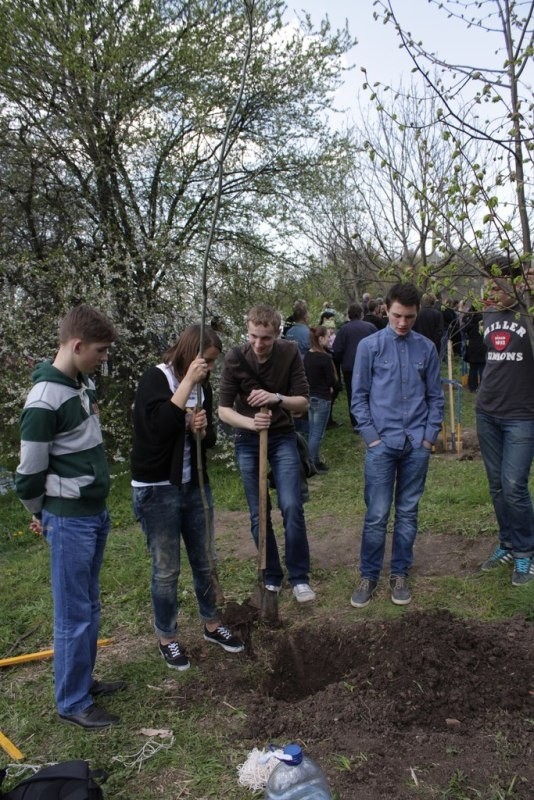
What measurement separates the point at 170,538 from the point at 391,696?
139cm

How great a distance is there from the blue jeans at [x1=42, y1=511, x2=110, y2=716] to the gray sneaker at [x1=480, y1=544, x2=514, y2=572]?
2.84 meters

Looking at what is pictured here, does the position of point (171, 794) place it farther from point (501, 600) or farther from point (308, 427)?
point (308, 427)

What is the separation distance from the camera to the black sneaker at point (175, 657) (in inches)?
139

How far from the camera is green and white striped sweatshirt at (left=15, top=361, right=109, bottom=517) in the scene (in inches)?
112

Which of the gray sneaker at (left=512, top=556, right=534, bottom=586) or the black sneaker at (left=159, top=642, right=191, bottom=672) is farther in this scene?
the gray sneaker at (left=512, top=556, right=534, bottom=586)

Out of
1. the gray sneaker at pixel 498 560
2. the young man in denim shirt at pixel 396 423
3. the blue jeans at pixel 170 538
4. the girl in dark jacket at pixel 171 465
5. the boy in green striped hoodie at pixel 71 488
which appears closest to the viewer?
the boy in green striped hoodie at pixel 71 488

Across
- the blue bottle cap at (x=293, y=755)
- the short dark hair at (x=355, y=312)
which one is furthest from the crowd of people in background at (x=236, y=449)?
the short dark hair at (x=355, y=312)

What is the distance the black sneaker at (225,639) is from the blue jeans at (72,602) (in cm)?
85

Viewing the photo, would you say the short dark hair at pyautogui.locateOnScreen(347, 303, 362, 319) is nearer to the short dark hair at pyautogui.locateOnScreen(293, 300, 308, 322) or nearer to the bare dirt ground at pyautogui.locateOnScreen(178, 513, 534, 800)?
the short dark hair at pyautogui.locateOnScreen(293, 300, 308, 322)

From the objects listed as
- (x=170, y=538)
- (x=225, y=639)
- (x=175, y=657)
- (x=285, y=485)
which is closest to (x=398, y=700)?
(x=225, y=639)

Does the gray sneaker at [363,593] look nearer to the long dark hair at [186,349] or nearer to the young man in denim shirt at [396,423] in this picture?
the young man in denim shirt at [396,423]

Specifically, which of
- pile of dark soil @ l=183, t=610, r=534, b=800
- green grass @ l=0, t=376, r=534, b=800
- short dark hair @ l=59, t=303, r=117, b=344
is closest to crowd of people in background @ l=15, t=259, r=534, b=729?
short dark hair @ l=59, t=303, r=117, b=344

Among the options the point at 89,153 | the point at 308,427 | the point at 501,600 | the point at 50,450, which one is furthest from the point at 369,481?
the point at 89,153

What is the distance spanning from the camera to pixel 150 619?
4.22m
